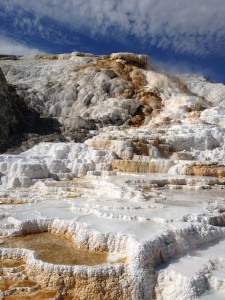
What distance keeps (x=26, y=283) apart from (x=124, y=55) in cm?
3305

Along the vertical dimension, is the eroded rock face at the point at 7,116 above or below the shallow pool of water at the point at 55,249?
above

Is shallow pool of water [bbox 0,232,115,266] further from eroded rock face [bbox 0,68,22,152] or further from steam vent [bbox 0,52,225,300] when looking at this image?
eroded rock face [bbox 0,68,22,152]

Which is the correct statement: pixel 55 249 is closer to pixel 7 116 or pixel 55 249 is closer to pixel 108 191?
pixel 108 191

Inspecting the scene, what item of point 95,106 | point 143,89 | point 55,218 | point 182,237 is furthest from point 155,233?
point 143,89

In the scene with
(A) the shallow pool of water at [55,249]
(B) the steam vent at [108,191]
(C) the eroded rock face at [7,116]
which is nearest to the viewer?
(B) the steam vent at [108,191]

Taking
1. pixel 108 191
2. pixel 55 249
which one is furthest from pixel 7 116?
pixel 55 249

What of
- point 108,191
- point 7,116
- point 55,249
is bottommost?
point 55,249

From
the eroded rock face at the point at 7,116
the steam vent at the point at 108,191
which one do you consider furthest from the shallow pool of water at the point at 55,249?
the eroded rock face at the point at 7,116

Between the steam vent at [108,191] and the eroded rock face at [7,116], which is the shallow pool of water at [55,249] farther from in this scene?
the eroded rock face at [7,116]

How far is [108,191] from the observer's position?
43.8 feet

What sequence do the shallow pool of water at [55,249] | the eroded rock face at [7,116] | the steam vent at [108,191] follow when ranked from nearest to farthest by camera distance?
1. the steam vent at [108,191]
2. the shallow pool of water at [55,249]
3. the eroded rock face at [7,116]

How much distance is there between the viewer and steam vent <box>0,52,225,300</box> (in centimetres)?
751

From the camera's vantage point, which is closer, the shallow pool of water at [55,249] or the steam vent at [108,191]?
the steam vent at [108,191]

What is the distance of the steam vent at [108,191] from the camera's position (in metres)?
7.51
